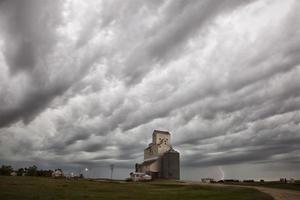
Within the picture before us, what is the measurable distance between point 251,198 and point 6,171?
114926 millimetres

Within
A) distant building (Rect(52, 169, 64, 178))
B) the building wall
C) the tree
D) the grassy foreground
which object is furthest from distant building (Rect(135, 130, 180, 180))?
the grassy foreground

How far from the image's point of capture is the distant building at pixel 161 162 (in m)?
150

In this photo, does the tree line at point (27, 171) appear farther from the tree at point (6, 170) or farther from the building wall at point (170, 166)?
the building wall at point (170, 166)

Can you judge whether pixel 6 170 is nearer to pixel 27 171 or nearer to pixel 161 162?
pixel 27 171

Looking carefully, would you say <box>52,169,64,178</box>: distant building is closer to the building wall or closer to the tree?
the tree

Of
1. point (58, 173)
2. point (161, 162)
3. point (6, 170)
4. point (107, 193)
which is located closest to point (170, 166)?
point (161, 162)

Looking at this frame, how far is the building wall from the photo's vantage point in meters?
150

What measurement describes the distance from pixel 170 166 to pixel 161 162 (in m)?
4.31

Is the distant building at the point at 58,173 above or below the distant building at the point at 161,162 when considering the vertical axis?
below

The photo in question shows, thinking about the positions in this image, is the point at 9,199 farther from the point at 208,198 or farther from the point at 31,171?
the point at 31,171

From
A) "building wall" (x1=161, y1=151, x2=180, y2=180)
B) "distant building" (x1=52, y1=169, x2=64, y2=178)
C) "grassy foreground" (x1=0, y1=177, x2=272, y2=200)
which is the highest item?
"building wall" (x1=161, y1=151, x2=180, y2=180)

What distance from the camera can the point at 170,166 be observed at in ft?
495

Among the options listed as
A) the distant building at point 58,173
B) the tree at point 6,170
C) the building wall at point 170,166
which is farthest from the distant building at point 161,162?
the tree at point 6,170

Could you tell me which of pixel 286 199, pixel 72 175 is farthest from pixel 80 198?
pixel 72 175
